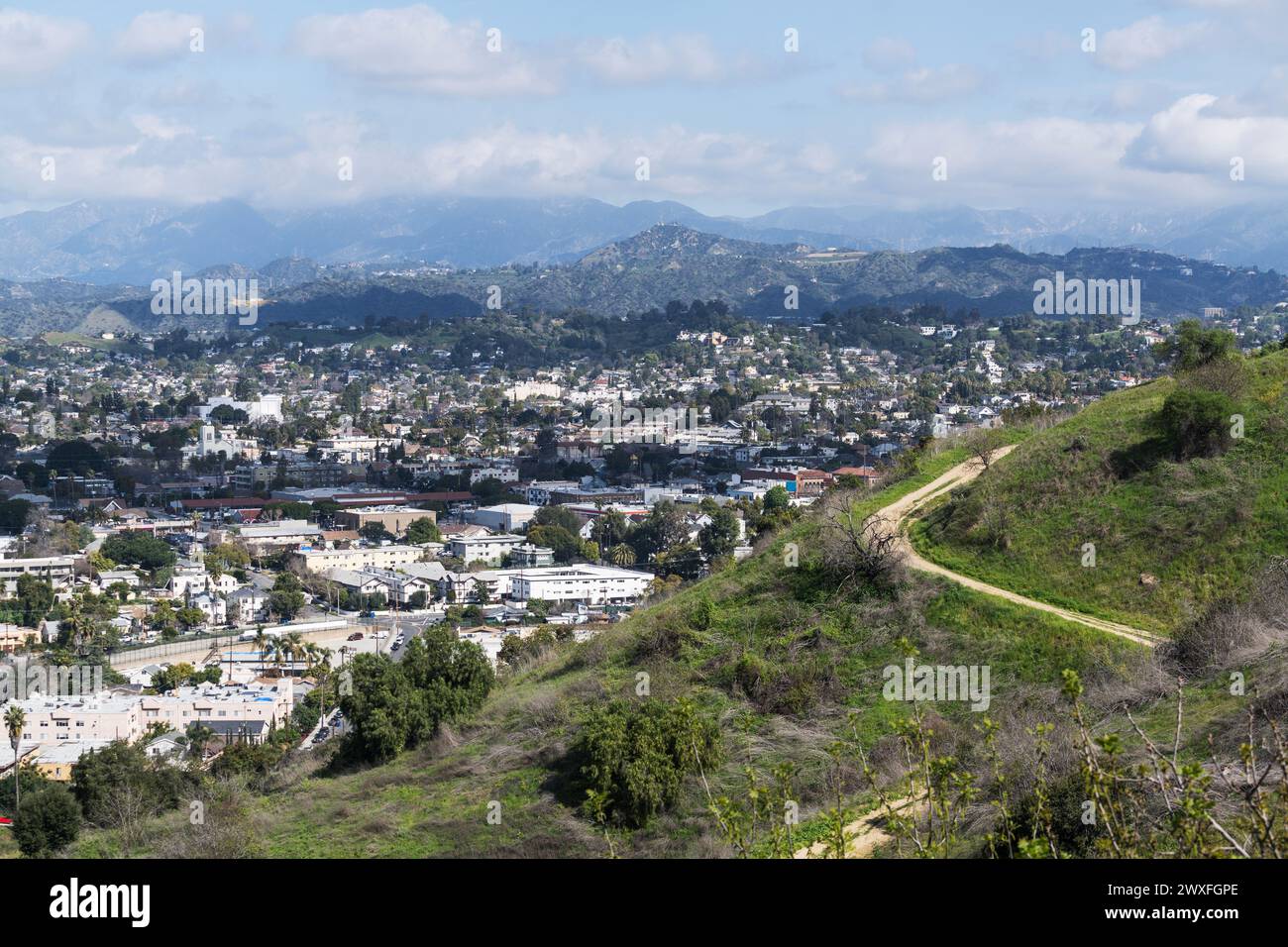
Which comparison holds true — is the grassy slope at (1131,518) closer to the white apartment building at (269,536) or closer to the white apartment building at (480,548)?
the white apartment building at (480,548)

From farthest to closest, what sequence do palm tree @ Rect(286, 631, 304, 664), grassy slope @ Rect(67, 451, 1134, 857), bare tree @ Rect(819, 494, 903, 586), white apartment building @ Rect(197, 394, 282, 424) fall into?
1. white apartment building @ Rect(197, 394, 282, 424)
2. palm tree @ Rect(286, 631, 304, 664)
3. bare tree @ Rect(819, 494, 903, 586)
4. grassy slope @ Rect(67, 451, 1134, 857)

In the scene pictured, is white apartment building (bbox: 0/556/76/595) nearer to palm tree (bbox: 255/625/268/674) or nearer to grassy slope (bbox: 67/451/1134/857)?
palm tree (bbox: 255/625/268/674)

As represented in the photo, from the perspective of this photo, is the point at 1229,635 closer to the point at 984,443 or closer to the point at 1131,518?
the point at 1131,518

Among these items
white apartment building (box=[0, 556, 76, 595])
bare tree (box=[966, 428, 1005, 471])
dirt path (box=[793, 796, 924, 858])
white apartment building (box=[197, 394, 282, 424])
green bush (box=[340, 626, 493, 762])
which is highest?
bare tree (box=[966, 428, 1005, 471])

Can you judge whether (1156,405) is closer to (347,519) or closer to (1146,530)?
(1146,530)

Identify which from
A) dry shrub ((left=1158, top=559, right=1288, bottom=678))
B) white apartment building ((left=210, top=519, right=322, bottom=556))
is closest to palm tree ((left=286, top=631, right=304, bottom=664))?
white apartment building ((left=210, top=519, right=322, bottom=556))

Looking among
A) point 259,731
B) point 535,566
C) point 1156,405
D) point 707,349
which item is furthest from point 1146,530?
point 707,349
